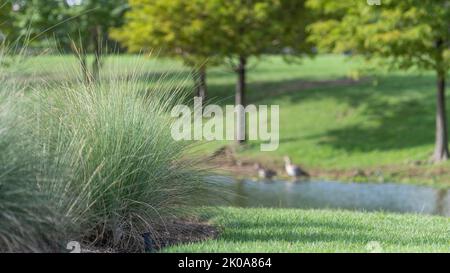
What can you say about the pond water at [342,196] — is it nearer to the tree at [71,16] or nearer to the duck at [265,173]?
the duck at [265,173]

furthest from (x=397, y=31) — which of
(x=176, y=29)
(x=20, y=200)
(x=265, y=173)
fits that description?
(x=20, y=200)

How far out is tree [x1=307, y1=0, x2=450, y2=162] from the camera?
18922 millimetres

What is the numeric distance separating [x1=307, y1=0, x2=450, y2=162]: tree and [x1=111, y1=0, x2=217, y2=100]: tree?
11.6 feet

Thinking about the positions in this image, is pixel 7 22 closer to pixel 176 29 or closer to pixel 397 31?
pixel 176 29

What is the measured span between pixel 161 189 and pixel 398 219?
3.40 meters

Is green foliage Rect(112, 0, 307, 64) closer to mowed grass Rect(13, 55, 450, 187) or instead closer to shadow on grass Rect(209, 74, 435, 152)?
mowed grass Rect(13, 55, 450, 187)

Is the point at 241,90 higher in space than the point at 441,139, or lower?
higher

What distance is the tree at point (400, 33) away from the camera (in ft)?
62.1

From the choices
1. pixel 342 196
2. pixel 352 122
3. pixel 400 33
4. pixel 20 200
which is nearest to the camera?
pixel 20 200

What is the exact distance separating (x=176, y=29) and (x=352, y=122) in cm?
676

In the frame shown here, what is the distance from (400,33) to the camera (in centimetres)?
1920

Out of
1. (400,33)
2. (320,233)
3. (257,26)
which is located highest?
(257,26)

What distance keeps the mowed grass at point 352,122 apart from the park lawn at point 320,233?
7.54m
